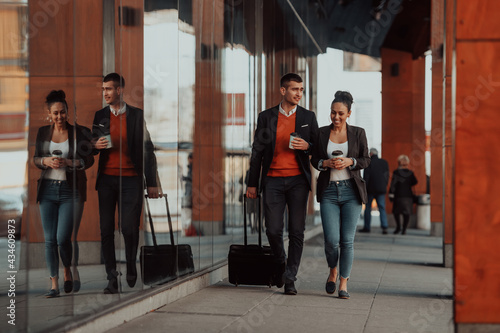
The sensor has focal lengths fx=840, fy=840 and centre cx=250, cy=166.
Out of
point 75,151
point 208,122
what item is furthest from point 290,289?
point 75,151

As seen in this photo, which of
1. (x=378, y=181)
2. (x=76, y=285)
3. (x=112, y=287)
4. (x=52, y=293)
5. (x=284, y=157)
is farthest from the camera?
(x=378, y=181)

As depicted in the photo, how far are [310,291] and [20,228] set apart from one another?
4.05 meters

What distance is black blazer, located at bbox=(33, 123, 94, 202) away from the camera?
15.8 feet

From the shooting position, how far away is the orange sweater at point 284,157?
781cm

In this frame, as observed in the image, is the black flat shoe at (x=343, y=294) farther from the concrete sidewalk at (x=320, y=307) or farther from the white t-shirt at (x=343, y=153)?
the white t-shirt at (x=343, y=153)

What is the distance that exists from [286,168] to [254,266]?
106cm

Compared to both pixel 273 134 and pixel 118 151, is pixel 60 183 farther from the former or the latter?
pixel 273 134

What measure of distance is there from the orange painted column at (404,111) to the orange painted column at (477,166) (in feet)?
66.3

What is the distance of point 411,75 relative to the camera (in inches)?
1008

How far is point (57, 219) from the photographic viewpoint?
5043 mm

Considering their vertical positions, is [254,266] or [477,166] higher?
[477,166]

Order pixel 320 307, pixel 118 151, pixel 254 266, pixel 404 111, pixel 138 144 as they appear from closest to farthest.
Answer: pixel 118 151 → pixel 138 144 → pixel 320 307 → pixel 254 266 → pixel 404 111

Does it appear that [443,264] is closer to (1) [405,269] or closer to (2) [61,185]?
(1) [405,269]

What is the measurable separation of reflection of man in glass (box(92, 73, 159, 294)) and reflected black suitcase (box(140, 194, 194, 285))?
0.23 m
